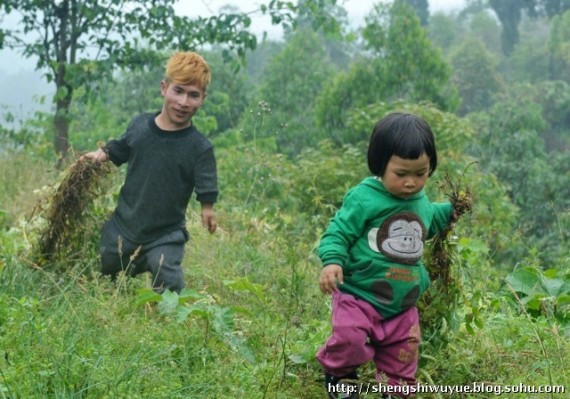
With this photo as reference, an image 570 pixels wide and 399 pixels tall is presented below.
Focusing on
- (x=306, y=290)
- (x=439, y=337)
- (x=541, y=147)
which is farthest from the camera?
(x=541, y=147)

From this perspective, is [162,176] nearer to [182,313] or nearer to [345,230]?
[182,313]

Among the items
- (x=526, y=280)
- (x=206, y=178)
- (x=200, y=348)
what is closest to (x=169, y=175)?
(x=206, y=178)

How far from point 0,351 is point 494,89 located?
57338 mm

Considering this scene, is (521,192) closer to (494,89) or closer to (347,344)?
(347,344)

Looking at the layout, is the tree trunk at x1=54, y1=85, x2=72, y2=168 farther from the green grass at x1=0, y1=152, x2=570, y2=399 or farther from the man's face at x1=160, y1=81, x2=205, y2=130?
the green grass at x1=0, y1=152, x2=570, y2=399

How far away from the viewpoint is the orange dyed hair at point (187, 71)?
5.14m

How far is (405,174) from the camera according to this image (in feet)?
12.1

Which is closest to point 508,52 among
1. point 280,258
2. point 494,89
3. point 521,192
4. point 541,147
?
point 494,89

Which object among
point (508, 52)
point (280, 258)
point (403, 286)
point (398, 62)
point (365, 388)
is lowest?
point (508, 52)

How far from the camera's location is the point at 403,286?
375 centimetres

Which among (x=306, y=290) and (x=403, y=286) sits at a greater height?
(x=403, y=286)

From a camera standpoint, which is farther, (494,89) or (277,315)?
(494,89)

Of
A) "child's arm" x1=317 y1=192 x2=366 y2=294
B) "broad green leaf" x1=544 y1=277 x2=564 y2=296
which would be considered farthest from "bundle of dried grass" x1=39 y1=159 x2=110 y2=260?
"broad green leaf" x1=544 y1=277 x2=564 y2=296

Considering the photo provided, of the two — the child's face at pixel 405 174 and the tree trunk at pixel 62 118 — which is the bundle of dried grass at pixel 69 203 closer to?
the child's face at pixel 405 174
